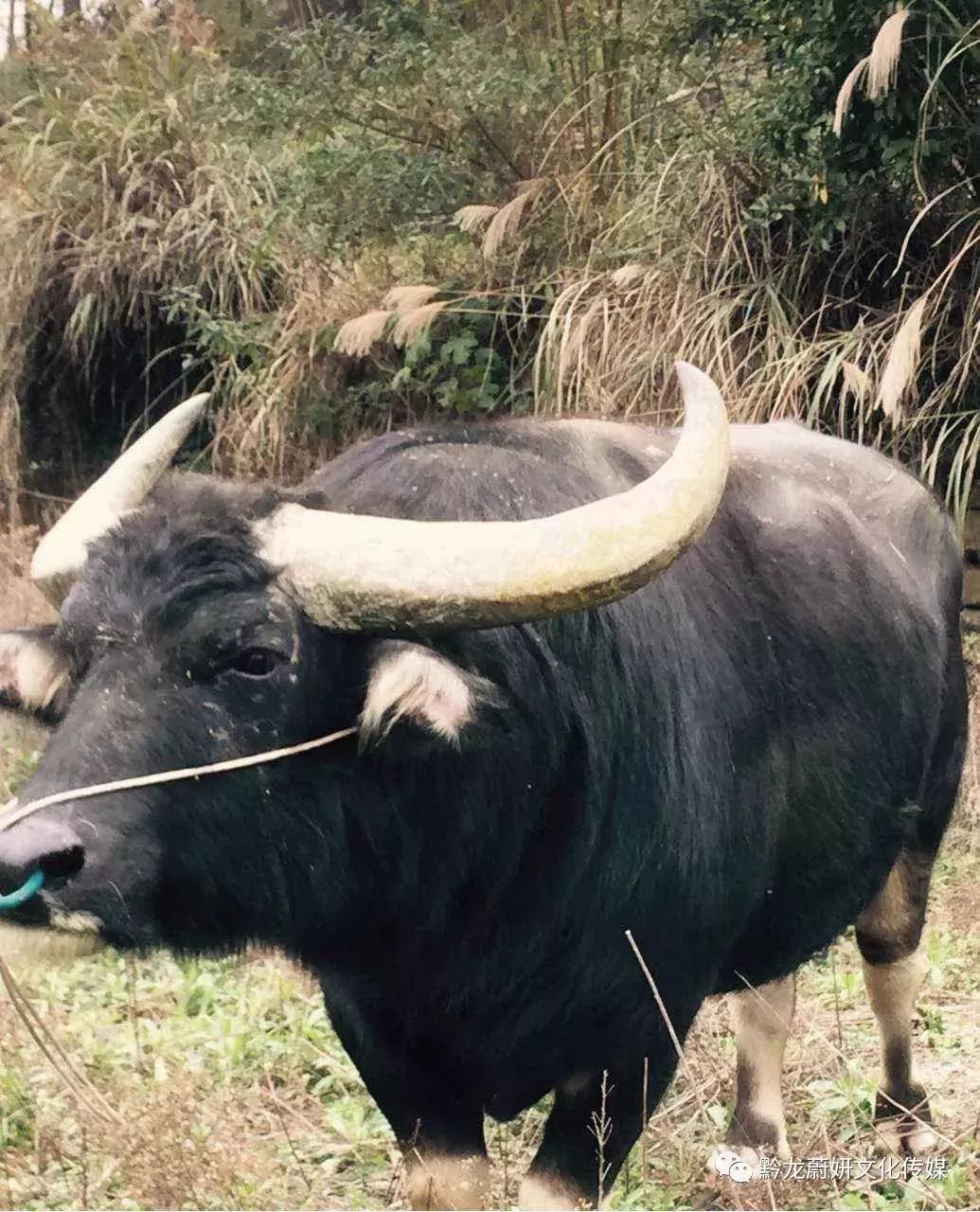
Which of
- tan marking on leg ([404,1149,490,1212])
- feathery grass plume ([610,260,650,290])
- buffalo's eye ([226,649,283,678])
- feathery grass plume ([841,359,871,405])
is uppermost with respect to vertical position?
buffalo's eye ([226,649,283,678])

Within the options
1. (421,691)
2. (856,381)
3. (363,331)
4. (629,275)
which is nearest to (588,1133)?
(421,691)

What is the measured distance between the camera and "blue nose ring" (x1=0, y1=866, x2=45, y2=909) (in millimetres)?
2078

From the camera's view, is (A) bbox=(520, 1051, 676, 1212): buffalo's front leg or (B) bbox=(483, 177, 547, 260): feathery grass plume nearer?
(A) bbox=(520, 1051, 676, 1212): buffalo's front leg

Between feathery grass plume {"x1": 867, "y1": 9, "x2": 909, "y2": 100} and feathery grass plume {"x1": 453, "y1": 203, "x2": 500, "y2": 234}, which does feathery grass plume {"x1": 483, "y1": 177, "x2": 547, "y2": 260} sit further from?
feathery grass plume {"x1": 867, "y1": 9, "x2": 909, "y2": 100}

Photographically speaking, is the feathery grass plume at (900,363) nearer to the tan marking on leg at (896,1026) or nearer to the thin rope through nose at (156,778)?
the tan marking on leg at (896,1026)

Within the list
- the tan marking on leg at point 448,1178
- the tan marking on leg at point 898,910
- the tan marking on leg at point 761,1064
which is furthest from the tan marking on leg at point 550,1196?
the tan marking on leg at point 898,910

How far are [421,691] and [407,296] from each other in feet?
19.3

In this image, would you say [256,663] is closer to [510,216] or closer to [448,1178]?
[448,1178]

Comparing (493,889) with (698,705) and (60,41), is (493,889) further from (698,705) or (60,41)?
(60,41)

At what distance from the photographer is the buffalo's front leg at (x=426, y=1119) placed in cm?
289

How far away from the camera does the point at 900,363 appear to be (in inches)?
248

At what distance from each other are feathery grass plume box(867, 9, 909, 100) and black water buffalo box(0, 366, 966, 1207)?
3.06 metres

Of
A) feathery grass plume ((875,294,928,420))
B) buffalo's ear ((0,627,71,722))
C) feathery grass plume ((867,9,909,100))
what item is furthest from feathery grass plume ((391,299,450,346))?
buffalo's ear ((0,627,71,722))

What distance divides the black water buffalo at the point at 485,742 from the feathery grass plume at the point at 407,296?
451 cm
